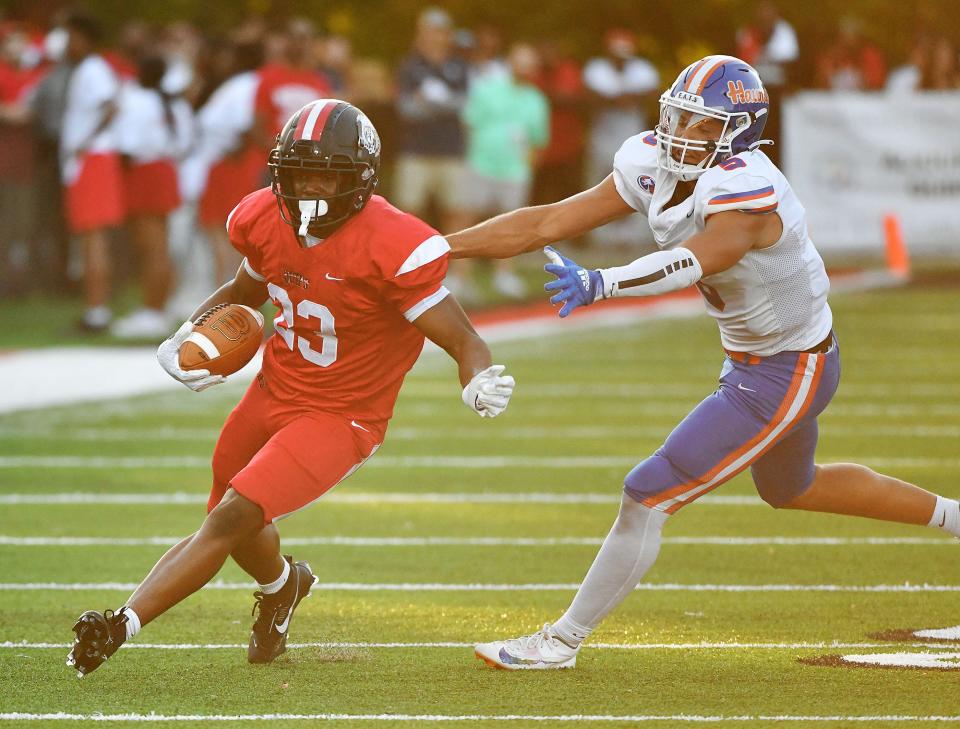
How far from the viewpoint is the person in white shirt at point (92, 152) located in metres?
13.8

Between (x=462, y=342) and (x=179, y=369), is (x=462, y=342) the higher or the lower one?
the higher one

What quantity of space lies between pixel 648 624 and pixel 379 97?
13651 millimetres

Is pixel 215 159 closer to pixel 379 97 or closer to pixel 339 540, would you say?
pixel 379 97

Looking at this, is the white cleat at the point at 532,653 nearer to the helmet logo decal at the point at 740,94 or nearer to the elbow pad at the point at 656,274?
the elbow pad at the point at 656,274

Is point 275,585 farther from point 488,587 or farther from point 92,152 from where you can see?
point 92,152

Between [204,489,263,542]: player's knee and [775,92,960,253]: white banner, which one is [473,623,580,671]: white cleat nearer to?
[204,489,263,542]: player's knee

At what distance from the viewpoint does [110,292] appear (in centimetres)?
1739

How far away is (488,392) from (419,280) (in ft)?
1.26

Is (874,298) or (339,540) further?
(874,298)

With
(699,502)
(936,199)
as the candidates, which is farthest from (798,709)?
(936,199)

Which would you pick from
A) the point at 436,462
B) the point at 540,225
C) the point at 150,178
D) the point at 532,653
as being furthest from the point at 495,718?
the point at 150,178

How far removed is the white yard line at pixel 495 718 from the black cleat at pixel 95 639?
0.15 meters

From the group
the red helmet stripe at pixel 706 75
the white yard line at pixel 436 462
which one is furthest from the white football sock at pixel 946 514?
the white yard line at pixel 436 462

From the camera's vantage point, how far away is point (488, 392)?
5086mm
